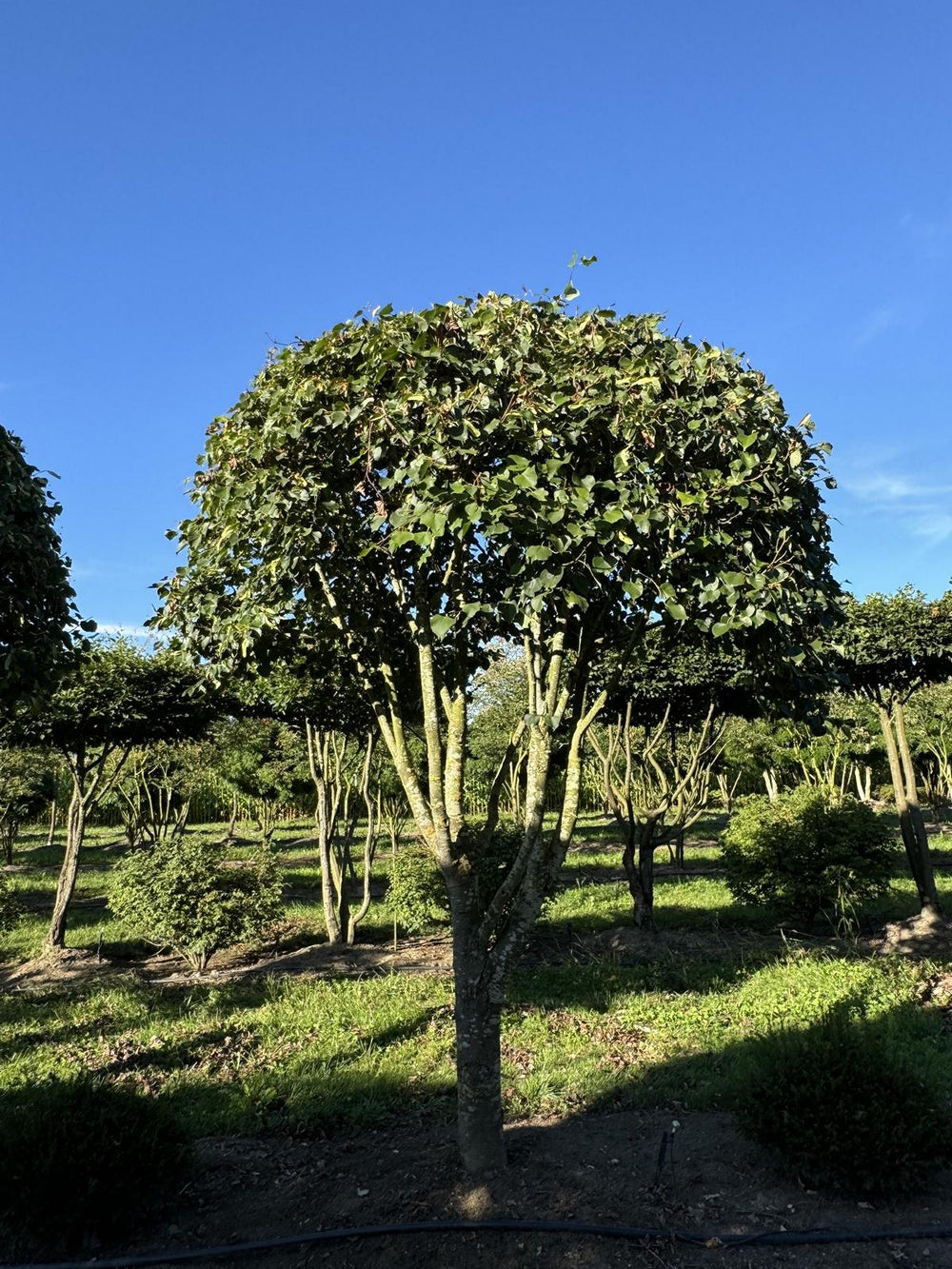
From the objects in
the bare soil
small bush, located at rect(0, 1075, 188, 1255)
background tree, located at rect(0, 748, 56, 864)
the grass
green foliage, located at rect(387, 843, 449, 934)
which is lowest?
the bare soil

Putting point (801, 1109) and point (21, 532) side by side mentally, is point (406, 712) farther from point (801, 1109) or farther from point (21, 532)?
point (801, 1109)

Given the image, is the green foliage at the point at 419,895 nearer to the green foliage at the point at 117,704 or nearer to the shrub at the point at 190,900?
the shrub at the point at 190,900

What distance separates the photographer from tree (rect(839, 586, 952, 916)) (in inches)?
438

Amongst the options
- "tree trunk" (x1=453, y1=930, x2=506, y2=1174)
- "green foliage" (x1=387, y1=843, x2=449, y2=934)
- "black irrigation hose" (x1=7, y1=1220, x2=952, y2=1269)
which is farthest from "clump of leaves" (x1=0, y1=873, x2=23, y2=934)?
"tree trunk" (x1=453, y1=930, x2=506, y2=1174)

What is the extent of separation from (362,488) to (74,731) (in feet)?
30.0

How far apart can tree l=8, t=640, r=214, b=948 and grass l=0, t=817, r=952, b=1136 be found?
2.91m

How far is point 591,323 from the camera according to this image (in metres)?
4.72

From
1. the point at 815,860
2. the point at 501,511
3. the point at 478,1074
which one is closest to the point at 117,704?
the point at 478,1074

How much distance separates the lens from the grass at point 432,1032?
584 centimetres

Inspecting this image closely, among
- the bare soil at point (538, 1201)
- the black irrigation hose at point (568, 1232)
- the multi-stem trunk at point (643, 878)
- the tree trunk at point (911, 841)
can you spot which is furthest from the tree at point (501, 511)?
the tree trunk at point (911, 841)

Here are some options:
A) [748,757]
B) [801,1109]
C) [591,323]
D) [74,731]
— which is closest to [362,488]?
[591,323]

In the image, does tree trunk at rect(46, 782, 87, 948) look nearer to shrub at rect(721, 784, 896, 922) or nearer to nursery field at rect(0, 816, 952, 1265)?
nursery field at rect(0, 816, 952, 1265)

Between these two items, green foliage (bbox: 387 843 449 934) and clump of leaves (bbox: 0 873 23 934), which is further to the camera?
green foliage (bbox: 387 843 449 934)

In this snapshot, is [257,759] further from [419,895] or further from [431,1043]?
[431,1043]
